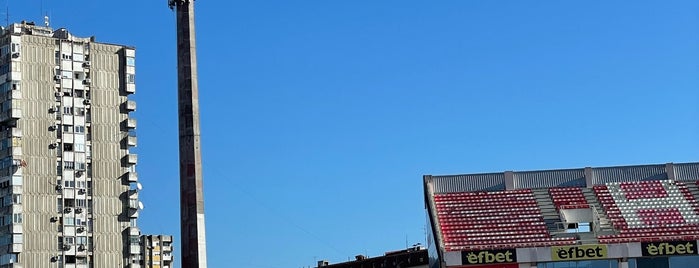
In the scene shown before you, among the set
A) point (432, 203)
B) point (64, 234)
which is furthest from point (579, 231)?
point (64, 234)

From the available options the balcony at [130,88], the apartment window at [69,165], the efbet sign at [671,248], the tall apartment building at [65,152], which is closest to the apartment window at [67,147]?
the tall apartment building at [65,152]

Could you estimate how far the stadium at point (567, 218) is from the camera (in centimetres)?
6044

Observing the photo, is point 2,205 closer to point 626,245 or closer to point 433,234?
point 433,234

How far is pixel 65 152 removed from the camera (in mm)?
113188

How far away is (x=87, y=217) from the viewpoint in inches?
4478

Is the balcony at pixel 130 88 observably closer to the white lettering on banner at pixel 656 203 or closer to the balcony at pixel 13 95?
the balcony at pixel 13 95

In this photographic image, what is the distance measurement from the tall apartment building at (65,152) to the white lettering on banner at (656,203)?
61589 millimetres

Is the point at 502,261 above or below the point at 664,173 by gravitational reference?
below

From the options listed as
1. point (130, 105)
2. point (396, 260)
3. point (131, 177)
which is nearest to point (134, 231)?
point (131, 177)

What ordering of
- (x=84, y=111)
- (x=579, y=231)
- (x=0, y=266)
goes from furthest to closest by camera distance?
(x=84, y=111)
(x=0, y=266)
(x=579, y=231)

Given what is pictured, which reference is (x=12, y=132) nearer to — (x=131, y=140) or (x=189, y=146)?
(x=131, y=140)

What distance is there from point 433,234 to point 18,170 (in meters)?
58.7

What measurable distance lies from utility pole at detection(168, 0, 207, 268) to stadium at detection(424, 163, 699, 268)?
15.1 m

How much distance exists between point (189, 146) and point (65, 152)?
147 ft
